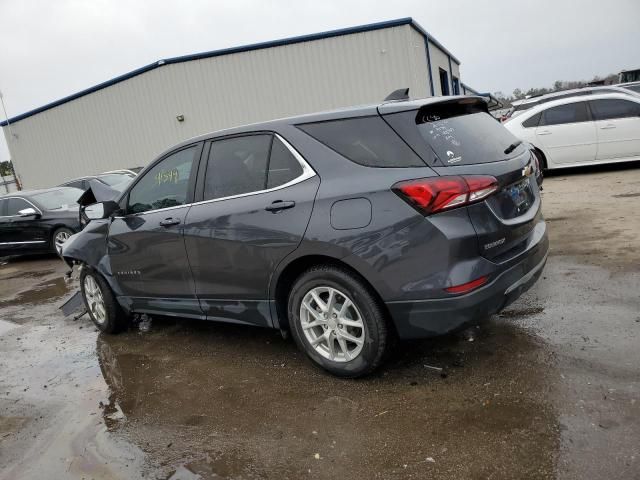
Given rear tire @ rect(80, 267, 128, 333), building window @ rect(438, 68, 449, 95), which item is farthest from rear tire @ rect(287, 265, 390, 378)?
building window @ rect(438, 68, 449, 95)

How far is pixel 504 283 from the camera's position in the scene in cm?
313

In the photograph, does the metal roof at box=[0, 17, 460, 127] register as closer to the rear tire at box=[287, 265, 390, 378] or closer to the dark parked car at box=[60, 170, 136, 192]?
the dark parked car at box=[60, 170, 136, 192]

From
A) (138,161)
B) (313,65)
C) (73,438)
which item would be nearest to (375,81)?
(313,65)

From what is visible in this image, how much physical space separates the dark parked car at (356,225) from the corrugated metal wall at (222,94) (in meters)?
14.9

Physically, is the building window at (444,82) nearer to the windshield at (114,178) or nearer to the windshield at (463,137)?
the windshield at (114,178)

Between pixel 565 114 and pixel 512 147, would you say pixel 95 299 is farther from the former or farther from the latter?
pixel 565 114

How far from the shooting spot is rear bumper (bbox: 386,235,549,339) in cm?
302

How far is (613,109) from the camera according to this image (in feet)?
33.5

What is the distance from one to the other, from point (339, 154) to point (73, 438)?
2.43 m

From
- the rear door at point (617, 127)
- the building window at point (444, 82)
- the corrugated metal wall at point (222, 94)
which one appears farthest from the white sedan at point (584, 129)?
the building window at point (444, 82)

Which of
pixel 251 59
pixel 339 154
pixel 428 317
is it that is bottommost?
pixel 428 317

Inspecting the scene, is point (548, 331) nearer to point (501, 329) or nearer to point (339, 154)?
point (501, 329)

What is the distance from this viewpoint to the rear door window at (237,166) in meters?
3.73

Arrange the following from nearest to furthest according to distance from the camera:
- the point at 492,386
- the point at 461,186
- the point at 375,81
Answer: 1. the point at 461,186
2. the point at 492,386
3. the point at 375,81
